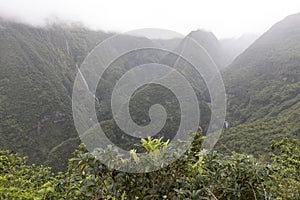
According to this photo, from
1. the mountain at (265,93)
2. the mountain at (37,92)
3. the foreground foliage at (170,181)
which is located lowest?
the mountain at (37,92)

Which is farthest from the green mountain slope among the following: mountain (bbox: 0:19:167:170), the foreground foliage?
the foreground foliage

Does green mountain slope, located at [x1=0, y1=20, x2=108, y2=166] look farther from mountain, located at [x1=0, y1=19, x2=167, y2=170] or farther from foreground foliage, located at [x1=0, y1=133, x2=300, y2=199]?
foreground foliage, located at [x1=0, y1=133, x2=300, y2=199]

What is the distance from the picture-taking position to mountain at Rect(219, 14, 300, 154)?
44812mm

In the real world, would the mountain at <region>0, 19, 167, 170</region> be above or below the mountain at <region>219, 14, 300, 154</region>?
below

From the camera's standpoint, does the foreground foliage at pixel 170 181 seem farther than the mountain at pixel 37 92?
No

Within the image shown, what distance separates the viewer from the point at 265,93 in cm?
7688

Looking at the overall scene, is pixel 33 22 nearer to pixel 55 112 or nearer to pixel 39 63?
pixel 39 63

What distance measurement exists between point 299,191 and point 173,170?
165 cm

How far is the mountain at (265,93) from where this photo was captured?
4481 centimetres

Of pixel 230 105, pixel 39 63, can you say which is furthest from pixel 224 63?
pixel 39 63

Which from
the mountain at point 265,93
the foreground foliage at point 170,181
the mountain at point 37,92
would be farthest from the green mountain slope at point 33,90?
the foreground foliage at point 170,181

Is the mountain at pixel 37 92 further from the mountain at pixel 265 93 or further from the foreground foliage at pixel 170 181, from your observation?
the foreground foliage at pixel 170 181

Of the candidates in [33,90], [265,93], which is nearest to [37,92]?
[33,90]

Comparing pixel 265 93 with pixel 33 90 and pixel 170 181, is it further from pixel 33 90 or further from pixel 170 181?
pixel 170 181
